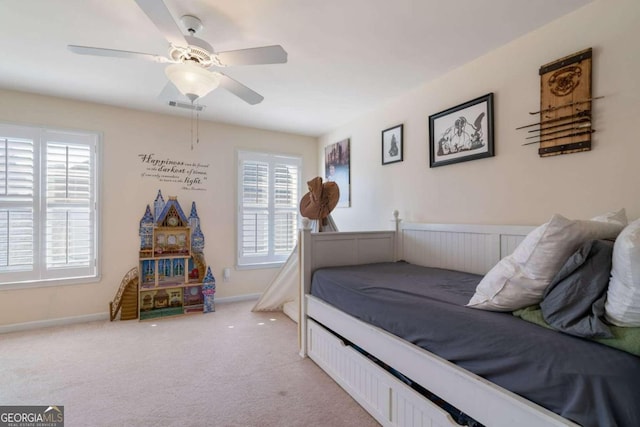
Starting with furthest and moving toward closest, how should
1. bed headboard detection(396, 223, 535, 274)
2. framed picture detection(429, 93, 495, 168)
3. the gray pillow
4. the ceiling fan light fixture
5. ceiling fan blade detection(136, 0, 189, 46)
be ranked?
framed picture detection(429, 93, 495, 168), bed headboard detection(396, 223, 535, 274), the ceiling fan light fixture, ceiling fan blade detection(136, 0, 189, 46), the gray pillow

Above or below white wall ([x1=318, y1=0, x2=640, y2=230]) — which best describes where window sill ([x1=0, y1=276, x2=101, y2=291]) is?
below

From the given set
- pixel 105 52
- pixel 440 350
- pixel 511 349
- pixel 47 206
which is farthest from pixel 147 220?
pixel 511 349

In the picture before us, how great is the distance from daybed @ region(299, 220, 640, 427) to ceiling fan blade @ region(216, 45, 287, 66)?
1281mm

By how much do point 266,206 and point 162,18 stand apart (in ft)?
9.83

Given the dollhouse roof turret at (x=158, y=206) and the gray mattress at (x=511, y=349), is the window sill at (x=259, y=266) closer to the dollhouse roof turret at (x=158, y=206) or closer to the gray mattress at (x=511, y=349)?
the dollhouse roof turret at (x=158, y=206)

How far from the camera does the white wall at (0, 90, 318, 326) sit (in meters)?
3.08

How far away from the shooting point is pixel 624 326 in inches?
36.8

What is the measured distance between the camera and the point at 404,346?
4.84 ft

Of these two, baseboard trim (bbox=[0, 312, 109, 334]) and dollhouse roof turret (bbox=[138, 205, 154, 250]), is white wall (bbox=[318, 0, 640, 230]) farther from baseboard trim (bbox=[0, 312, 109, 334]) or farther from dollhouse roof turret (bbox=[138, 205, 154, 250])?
baseboard trim (bbox=[0, 312, 109, 334])

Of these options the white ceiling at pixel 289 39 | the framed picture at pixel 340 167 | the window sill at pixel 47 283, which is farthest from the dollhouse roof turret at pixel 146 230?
the framed picture at pixel 340 167

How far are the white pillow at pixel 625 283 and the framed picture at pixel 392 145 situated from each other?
2.24 meters

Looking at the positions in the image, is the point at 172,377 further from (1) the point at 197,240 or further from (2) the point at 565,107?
(2) the point at 565,107
